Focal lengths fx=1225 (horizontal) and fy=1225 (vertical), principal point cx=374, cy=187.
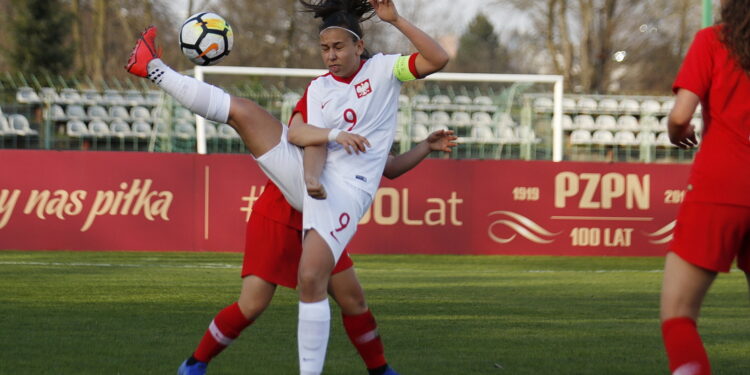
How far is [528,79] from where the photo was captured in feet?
68.8

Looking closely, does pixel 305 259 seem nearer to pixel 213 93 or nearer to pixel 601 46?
pixel 213 93

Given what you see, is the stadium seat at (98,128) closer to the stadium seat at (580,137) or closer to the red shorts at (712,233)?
the stadium seat at (580,137)

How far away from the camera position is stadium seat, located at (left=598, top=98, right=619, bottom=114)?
89.2 feet

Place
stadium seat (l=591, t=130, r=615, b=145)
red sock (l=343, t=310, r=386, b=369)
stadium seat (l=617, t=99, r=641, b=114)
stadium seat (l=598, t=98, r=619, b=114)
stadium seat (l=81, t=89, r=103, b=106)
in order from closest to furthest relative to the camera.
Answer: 1. red sock (l=343, t=310, r=386, b=369)
2. stadium seat (l=591, t=130, r=615, b=145)
3. stadium seat (l=81, t=89, r=103, b=106)
4. stadium seat (l=598, t=98, r=619, b=114)
5. stadium seat (l=617, t=99, r=641, b=114)

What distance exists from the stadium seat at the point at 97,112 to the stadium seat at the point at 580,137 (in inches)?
395

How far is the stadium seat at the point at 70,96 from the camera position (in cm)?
2570

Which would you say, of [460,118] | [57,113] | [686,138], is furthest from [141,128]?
[686,138]

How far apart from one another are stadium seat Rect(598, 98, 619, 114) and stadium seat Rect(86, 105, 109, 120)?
1095 centimetres

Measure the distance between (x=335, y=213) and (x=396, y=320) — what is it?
3.84 metres

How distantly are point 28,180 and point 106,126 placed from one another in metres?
9.11

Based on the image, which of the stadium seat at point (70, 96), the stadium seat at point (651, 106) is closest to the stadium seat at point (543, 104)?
the stadium seat at point (651, 106)

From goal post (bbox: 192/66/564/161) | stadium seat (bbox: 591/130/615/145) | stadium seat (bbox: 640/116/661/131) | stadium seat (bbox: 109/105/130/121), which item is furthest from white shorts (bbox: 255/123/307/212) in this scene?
stadium seat (bbox: 109/105/130/121)

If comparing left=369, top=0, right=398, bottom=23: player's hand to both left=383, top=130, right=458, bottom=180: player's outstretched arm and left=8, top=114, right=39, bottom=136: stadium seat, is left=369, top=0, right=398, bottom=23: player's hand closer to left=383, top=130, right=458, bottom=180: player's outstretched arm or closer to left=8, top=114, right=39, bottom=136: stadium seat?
left=383, top=130, right=458, bottom=180: player's outstretched arm

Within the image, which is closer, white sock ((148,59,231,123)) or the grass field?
white sock ((148,59,231,123))
